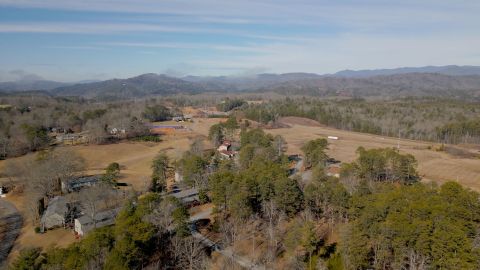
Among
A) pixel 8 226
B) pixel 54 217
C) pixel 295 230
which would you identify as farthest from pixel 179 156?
pixel 295 230

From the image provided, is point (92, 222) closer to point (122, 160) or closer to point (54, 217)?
point (54, 217)

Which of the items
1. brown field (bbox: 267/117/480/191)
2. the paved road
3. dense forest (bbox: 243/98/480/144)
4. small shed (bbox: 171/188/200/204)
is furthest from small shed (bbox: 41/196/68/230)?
dense forest (bbox: 243/98/480/144)

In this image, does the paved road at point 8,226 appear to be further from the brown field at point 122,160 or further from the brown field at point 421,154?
the brown field at point 421,154

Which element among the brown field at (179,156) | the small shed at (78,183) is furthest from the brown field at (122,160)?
the small shed at (78,183)

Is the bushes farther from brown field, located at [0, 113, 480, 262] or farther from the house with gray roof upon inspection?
brown field, located at [0, 113, 480, 262]

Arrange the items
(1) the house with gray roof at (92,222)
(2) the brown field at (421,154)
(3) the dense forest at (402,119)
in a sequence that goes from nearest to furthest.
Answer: (1) the house with gray roof at (92,222) → (2) the brown field at (421,154) → (3) the dense forest at (402,119)

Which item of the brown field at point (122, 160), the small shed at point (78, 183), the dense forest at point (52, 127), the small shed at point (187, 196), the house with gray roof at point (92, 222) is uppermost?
the dense forest at point (52, 127)
